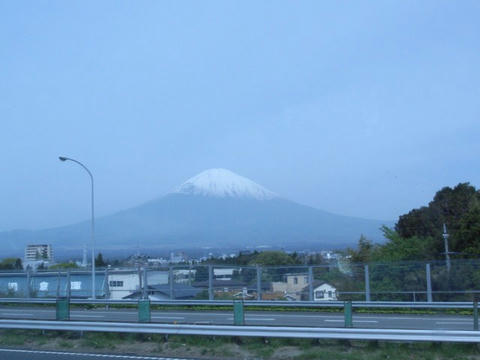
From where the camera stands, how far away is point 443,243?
140ft

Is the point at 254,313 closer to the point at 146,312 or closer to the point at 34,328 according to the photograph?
the point at 146,312

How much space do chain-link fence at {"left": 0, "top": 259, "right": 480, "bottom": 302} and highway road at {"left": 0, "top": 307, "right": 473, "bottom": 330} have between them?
311cm

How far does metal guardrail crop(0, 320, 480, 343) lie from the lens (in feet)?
40.9

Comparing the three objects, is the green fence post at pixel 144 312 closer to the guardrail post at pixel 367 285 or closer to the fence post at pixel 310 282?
the fence post at pixel 310 282

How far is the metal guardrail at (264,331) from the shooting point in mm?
12453

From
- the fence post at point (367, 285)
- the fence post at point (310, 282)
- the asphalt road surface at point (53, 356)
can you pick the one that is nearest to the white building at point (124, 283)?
the fence post at point (310, 282)

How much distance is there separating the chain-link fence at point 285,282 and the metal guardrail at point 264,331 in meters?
11.6

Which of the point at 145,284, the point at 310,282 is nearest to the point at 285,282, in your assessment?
the point at 310,282

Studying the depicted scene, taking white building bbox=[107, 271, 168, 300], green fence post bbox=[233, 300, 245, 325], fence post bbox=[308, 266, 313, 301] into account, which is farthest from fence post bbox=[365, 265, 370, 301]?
green fence post bbox=[233, 300, 245, 325]

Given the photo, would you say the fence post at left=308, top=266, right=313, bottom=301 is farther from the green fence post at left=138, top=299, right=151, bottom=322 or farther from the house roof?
the green fence post at left=138, top=299, right=151, bottom=322

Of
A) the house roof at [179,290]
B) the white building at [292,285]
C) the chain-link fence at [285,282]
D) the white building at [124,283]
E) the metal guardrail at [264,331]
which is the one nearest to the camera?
the metal guardrail at [264,331]

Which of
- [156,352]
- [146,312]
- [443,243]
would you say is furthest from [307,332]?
[443,243]

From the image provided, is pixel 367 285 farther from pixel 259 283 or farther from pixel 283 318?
pixel 283 318

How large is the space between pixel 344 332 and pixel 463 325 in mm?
6957
